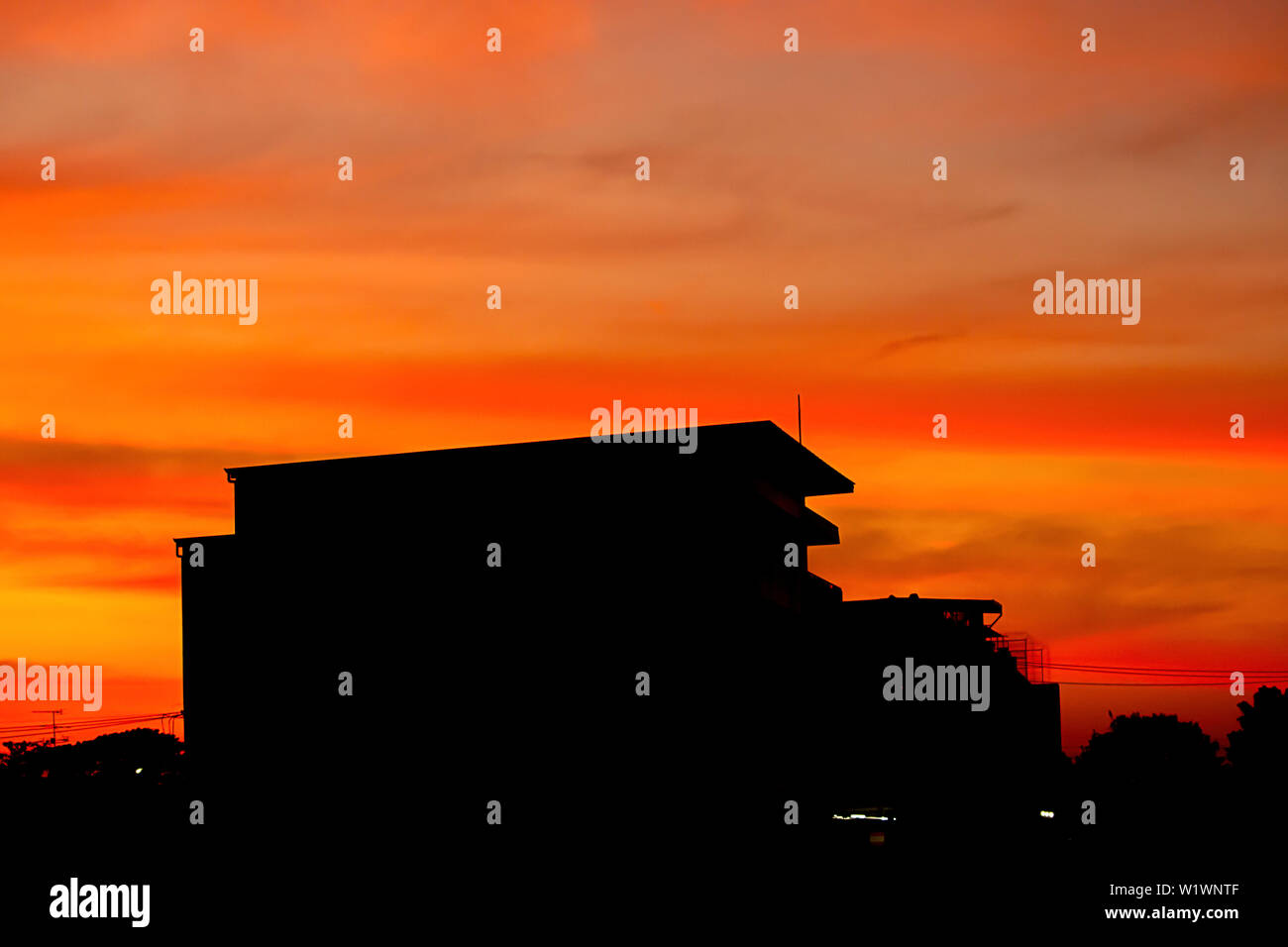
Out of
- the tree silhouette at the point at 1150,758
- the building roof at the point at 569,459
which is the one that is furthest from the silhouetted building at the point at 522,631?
the tree silhouette at the point at 1150,758

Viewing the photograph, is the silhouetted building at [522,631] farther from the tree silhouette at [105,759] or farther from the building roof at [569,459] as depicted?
the tree silhouette at [105,759]

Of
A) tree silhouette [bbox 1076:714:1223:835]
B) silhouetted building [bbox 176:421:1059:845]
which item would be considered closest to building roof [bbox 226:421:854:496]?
silhouetted building [bbox 176:421:1059:845]

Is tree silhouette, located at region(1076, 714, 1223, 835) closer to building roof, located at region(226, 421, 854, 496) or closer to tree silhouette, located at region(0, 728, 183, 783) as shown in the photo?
building roof, located at region(226, 421, 854, 496)

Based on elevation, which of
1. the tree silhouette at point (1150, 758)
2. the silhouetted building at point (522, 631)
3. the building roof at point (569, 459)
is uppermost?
the building roof at point (569, 459)

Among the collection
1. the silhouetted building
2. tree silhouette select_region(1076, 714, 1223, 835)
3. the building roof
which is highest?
the building roof

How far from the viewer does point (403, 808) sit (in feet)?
161

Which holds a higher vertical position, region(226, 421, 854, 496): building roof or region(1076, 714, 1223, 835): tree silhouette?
region(226, 421, 854, 496): building roof

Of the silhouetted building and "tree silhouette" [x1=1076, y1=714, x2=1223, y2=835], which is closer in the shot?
the silhouetted building

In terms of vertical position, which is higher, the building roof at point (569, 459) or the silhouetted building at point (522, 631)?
the building roof at point (569, 459)

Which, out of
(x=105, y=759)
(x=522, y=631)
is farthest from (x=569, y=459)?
(x=105, y=759)

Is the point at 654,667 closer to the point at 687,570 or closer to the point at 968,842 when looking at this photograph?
the point at 687,570

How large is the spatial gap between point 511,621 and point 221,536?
39.9 ft
